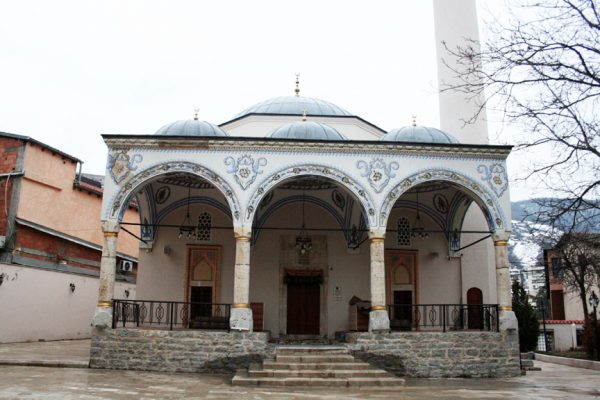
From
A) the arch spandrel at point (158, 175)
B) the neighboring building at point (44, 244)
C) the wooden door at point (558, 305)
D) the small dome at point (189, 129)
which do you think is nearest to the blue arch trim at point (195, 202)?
the small dome at point (189, 129)

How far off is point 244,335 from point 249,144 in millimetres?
3934

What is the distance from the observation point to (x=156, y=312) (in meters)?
14.6

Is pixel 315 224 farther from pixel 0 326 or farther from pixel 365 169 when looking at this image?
pixel 0 326

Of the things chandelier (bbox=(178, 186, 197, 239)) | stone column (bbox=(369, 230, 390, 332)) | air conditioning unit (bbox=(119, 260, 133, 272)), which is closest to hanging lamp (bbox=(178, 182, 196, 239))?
chandelier (bbox=(178, 186, 197, 239))

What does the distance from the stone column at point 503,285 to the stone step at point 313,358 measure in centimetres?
343

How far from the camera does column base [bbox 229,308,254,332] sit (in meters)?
11.1

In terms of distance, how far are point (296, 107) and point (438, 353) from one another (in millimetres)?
9004

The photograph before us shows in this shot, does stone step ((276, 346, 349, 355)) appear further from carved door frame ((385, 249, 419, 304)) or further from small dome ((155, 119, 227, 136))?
small dome ((155, 119, 227, 136))

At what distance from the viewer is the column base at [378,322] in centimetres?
1123

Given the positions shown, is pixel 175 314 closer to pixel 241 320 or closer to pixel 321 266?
pixel 241 320

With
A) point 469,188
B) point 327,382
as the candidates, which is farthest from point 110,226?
point 469,188

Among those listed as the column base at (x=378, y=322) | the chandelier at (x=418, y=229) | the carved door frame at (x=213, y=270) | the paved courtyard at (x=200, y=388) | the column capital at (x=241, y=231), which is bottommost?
the paved courtyard at (x=200, y=388)

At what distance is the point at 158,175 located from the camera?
39.1 feet

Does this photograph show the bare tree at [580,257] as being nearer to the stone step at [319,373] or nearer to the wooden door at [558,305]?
the stone step at [319,373]
